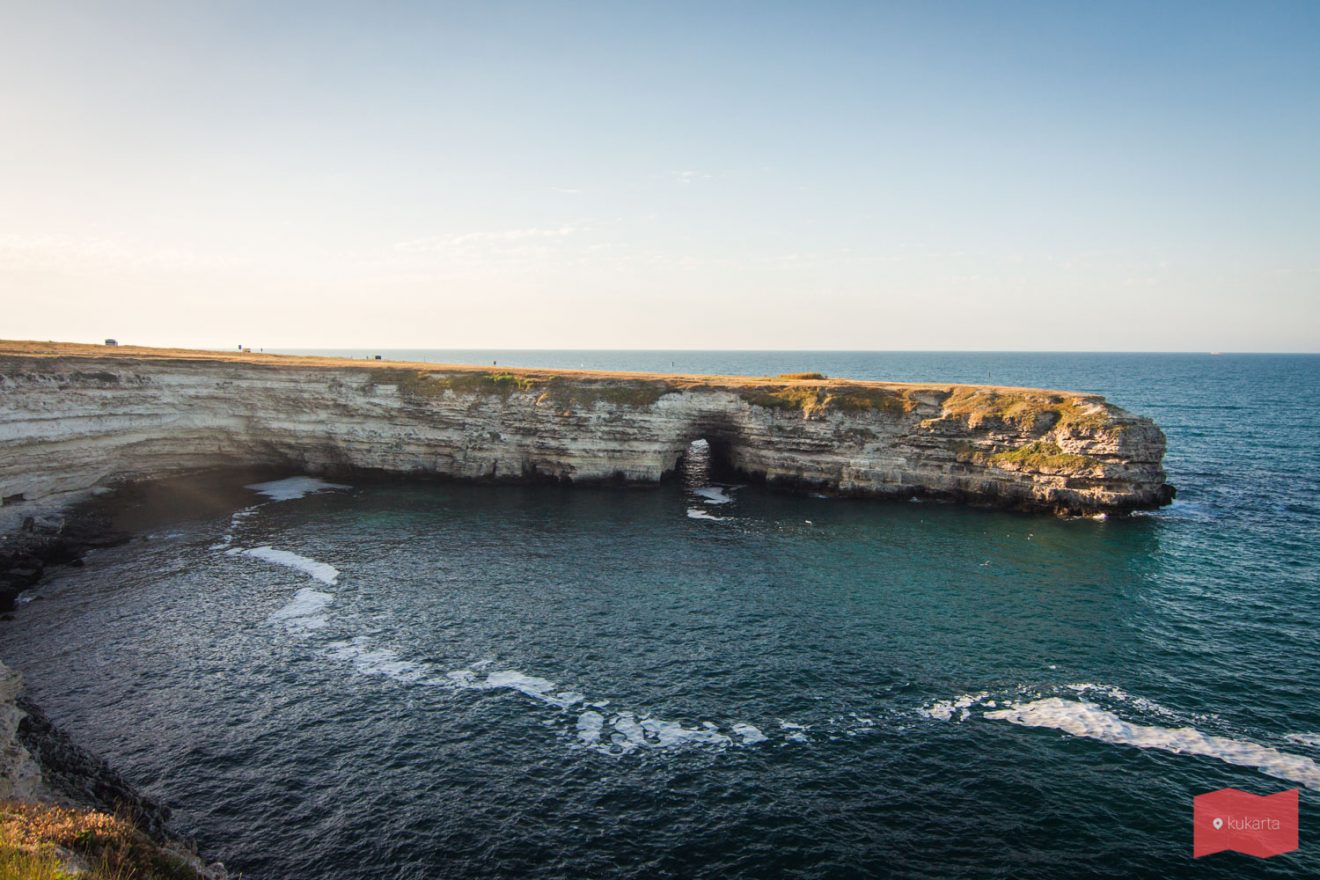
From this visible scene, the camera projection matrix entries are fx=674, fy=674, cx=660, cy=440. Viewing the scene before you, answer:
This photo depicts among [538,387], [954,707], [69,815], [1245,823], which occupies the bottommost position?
[1245,823]

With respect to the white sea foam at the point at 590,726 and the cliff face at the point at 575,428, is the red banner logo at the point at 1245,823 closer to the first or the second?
the white sea foam at the point at 590,726

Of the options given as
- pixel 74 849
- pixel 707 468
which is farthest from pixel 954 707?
pixel 707 468

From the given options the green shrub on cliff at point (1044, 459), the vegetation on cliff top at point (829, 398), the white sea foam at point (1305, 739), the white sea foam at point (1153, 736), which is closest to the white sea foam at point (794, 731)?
the white sea foam at point (1153, 736)

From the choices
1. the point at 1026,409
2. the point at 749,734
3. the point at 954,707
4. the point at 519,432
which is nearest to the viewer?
the point at 749,734

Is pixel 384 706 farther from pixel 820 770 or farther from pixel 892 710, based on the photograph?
pixel 892 710

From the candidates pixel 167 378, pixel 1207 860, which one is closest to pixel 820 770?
pixel 1207 860

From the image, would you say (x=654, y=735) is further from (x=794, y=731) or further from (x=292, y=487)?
(x=292, y=487)
